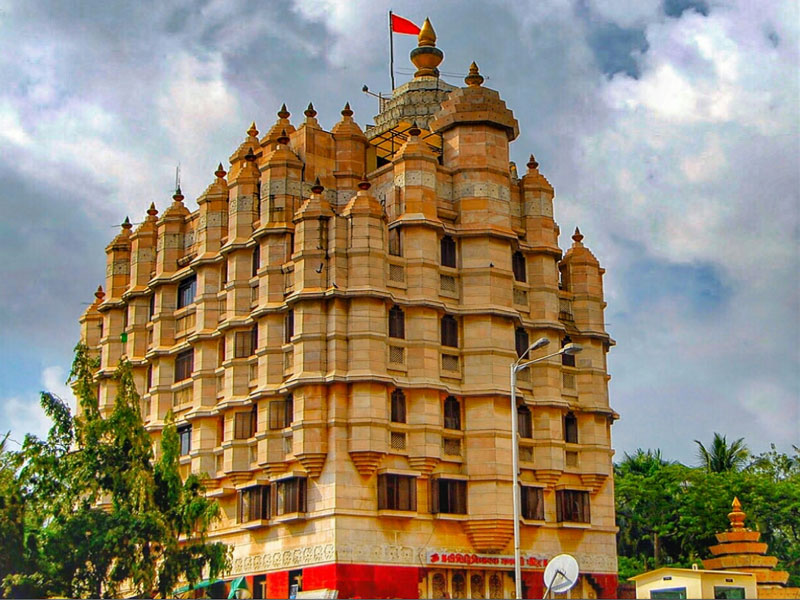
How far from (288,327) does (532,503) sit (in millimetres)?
11489

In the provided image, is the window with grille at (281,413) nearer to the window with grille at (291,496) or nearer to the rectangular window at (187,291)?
the window with grille at (291,496)

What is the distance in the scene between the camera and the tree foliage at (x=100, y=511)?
3819cm

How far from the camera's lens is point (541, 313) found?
160ft

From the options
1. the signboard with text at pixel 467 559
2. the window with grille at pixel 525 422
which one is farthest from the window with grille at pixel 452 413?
the signboard with text at pixel 467 559

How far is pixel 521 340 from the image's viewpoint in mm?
48406

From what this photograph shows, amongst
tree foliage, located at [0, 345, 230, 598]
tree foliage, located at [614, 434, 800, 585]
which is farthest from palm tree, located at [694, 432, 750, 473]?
tree foliage, located at [0, 345, 230, 598]

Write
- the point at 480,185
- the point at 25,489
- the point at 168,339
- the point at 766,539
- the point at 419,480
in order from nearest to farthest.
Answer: the point at 25,489 < the point at 419,480 < the point at 480,185 < the point at 168,339 < the point at 766,539

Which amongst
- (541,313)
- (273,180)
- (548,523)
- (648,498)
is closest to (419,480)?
(548,523)

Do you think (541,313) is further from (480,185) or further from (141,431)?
(141,431)

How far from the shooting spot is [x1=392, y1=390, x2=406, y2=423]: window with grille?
4428cm

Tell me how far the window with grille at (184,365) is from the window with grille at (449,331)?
37.8 ft

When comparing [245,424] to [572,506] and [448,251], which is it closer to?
[448,251]

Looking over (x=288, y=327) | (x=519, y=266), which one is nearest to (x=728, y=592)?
(x=519, y=266)

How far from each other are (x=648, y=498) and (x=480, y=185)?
69.9 feet
